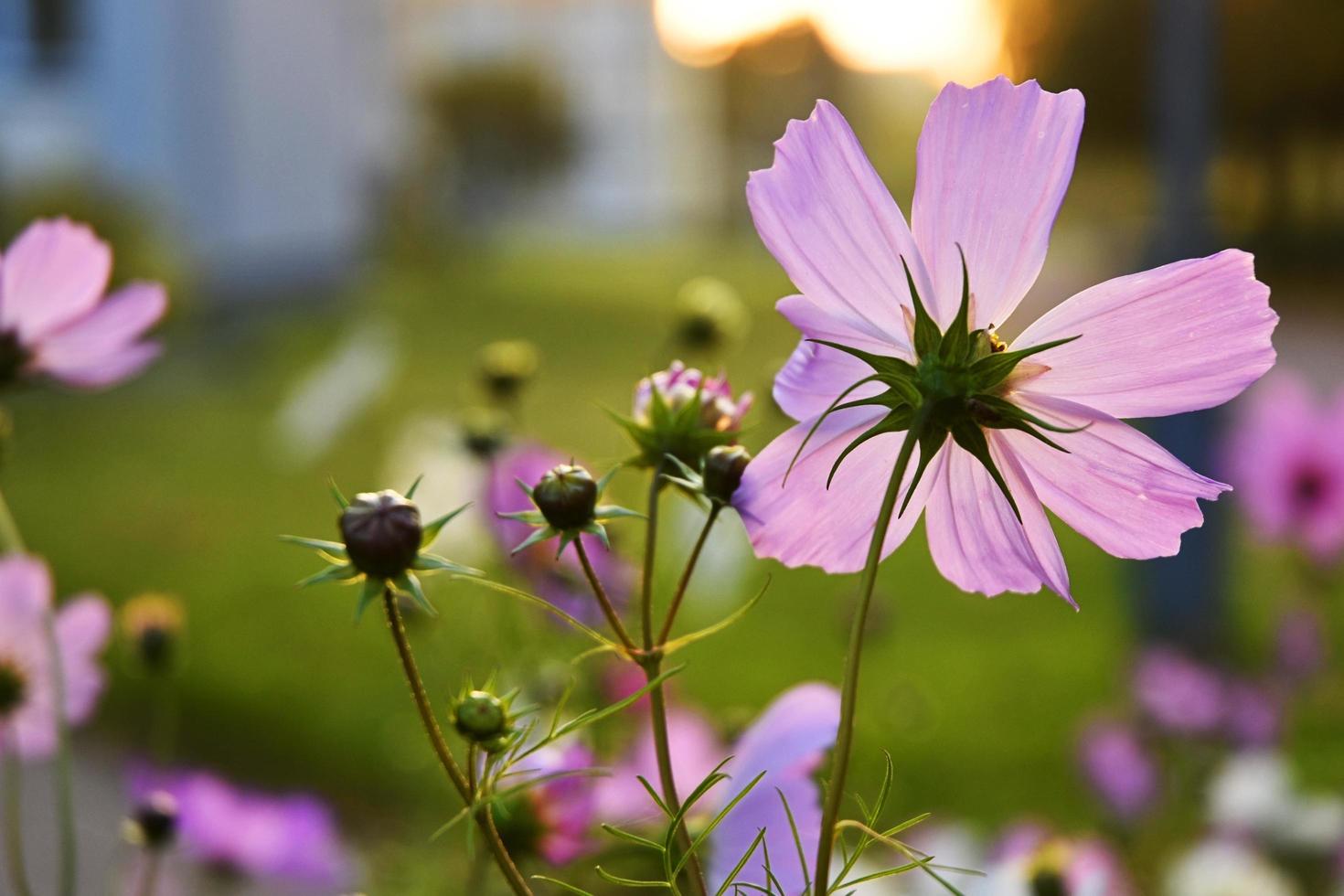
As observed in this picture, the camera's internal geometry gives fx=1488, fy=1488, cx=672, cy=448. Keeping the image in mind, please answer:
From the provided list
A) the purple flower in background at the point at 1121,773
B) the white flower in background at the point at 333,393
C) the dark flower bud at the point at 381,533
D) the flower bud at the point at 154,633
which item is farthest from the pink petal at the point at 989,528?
the white flower in background at the point at 333,393

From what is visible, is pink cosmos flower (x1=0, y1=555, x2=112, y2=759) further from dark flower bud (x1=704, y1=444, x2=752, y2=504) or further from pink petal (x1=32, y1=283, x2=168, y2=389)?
dark flower bud (x1=704, y1=444, x2=752, y2=504)

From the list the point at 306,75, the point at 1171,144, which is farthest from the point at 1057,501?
the point at 306,75

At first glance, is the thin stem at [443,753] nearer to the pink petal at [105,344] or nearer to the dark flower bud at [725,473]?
the dark flower bud at [725,473]

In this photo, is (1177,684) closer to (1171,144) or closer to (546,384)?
(1171,144)

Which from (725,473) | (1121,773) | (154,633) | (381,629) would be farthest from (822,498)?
(381,629)

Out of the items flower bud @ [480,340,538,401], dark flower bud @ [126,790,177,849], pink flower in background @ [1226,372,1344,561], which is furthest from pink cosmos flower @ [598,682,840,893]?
pink flower in background @ [1226,372,1344,561]
